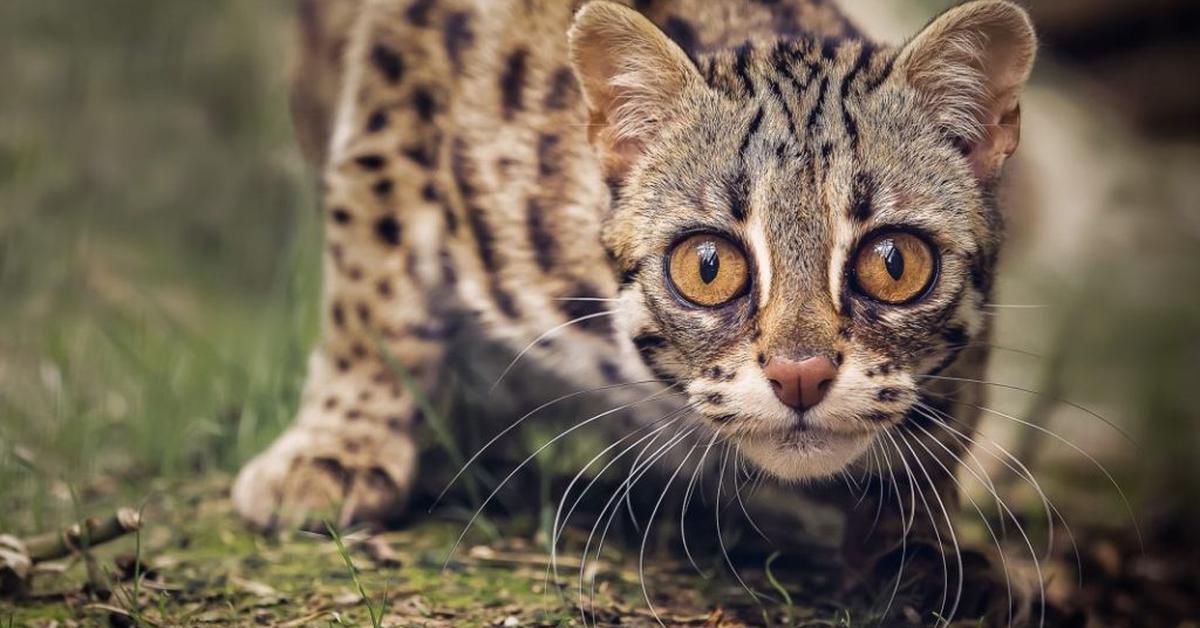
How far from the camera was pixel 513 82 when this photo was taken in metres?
3.90

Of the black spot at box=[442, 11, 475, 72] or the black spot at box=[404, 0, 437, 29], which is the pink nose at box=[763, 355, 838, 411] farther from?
the black spot at box=[404, 0, 437, 29]

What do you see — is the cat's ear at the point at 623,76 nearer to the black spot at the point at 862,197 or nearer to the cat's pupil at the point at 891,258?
the black spot at the point at 862,197

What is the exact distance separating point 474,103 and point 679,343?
131 centimetres

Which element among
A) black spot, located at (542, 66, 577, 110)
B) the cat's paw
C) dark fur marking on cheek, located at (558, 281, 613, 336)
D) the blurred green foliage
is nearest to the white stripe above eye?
dark fur marking on cheek, located at (558, 281, 613, 336)

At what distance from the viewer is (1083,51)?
8680 mm

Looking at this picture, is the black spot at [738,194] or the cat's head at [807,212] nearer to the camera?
the cat's head at [807,212]

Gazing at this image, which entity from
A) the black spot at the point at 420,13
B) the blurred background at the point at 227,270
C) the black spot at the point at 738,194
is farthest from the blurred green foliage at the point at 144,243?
the black spot at the point at 738,194

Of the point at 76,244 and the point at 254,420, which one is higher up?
the point at 76,244

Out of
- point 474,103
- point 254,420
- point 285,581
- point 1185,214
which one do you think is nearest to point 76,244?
point 254,420

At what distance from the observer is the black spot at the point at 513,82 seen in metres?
3.88

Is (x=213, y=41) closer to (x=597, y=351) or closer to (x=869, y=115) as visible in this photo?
(x=597, y=351)

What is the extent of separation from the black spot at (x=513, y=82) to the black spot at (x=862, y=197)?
1.33 meters

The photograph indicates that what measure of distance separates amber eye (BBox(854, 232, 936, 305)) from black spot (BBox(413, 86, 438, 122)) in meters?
1.69

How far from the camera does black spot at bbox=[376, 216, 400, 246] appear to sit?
4.00 metres
